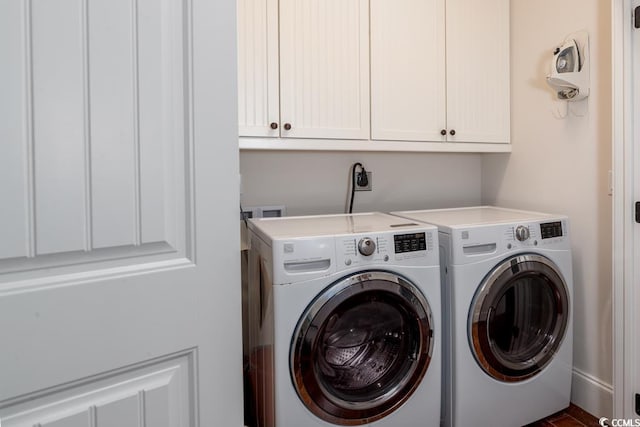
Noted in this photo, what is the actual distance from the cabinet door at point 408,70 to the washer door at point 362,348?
2.81 ft

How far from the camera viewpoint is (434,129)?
79.4 inches

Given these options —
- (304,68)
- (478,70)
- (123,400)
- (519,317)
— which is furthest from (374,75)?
(123,400)

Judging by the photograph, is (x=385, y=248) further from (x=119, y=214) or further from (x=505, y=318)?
(x=119, y=214)

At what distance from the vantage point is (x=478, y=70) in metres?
2.11

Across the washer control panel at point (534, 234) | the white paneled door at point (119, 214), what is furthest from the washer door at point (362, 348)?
the washer control panel at point (534, 234)

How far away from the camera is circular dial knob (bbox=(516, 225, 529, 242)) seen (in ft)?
5.28

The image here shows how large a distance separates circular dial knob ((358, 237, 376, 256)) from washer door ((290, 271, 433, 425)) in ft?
0.26

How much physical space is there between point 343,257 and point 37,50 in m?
0.99

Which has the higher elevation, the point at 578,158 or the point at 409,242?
the point at 578,158

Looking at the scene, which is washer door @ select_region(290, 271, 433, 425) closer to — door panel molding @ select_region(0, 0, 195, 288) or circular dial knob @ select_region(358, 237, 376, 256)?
circular dial knob @ select_region(358, 237, 376, 256)

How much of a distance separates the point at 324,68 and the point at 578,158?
133 centimetres

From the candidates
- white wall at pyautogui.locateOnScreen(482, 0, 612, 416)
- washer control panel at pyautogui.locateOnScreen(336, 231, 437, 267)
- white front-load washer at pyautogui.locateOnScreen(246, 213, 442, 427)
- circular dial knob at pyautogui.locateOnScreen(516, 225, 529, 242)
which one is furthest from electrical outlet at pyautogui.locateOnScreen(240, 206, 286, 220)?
white wall at pyautogui.locateOnScreen(482, 0, 612, 416)

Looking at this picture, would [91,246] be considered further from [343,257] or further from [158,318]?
[343,257]

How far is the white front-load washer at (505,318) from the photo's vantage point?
1.53 m
